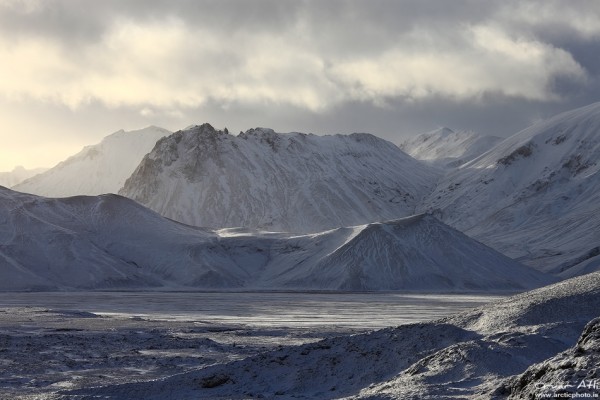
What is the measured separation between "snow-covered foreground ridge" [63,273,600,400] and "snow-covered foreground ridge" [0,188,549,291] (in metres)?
110

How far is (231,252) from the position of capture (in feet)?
567

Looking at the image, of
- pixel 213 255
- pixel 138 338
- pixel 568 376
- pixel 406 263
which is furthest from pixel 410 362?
pixel 213 255

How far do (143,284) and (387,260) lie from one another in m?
43.3

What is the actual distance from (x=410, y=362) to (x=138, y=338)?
2403 centimetres

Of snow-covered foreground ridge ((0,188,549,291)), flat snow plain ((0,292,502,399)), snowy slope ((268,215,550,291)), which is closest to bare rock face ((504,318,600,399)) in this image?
flat snow plain ((0,292,502,399))

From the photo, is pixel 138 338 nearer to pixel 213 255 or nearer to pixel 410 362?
pixel 410 362

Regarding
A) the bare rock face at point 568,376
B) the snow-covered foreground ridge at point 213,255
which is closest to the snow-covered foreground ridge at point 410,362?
the bare rock face at point 568,376

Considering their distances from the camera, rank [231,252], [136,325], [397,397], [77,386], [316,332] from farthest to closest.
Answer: [231,252], [136,325], [316,332], [77,386], [397,397]

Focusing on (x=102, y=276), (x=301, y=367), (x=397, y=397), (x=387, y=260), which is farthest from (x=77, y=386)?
(x=387, y=260)

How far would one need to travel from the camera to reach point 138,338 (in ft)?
153

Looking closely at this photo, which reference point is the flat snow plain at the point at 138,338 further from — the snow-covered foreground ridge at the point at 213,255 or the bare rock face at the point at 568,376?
the snow-covered foreground ridge at the point at 213,255

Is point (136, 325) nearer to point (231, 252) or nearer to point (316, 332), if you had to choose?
point (316, 332)

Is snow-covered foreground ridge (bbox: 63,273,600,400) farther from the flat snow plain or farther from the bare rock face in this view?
the flat snow plain

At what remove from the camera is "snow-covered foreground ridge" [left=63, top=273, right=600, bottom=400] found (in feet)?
73.1
